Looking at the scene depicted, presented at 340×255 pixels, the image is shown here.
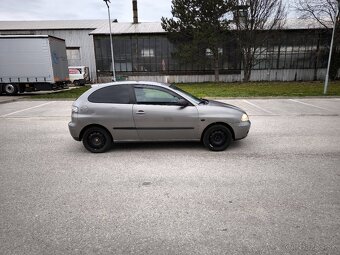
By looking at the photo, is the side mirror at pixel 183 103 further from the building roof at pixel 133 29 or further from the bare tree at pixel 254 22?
the building roof at pixel 133 29

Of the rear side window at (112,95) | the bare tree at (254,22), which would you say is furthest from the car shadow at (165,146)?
the bare tree at (254,22)

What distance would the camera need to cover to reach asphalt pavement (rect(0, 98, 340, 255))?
266cm

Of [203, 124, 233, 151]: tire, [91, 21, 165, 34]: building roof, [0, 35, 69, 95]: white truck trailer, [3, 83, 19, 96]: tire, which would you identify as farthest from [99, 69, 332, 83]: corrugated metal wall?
[203, 124, 233, 151]: tire

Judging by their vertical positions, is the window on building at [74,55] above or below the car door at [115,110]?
above

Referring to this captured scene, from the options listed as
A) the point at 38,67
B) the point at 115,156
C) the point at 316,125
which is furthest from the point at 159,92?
the point at 38,67

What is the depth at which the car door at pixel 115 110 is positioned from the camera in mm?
5477

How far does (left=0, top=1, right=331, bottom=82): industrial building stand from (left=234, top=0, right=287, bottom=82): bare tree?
205 cm

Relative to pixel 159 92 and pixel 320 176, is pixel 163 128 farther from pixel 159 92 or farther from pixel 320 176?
pixel 320 176

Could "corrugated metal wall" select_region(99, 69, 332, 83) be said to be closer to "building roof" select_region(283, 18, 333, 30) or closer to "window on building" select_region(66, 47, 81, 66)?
"building roof" select_region(283, 18, 333, 30)

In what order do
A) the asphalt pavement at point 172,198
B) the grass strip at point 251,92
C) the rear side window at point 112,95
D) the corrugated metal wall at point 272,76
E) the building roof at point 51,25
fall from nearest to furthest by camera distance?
the asphalt pavement at point 172,198 → the rear side window at point 112,95 → the grass strip at point 251,92 → the corrugated metal wall at point 272,76 → the building roof at point 51,25

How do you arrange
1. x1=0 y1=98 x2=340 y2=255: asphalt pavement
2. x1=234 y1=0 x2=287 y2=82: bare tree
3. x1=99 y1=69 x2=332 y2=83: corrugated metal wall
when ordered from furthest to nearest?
x1=99 y1=69 x2=332 y2=83: corrugated metal wall → x1=234 y1=0 x2=287 y2=82: bare tree → x1=0 y1=98 x2=340 y2=255: asphalt pavement

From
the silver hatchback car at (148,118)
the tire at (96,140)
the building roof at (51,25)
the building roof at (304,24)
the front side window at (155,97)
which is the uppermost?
the building roof at (51,25)

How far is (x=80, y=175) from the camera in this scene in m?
4.42

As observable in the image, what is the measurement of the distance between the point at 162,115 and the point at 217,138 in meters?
1.39
